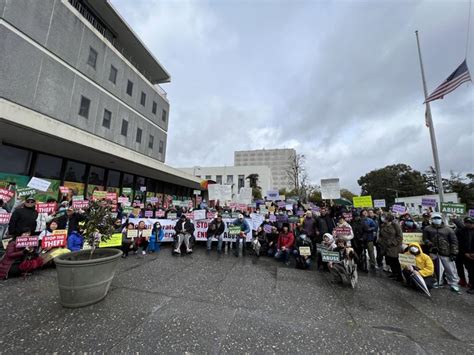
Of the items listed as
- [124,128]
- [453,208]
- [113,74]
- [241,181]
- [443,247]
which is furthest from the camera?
[241,181]

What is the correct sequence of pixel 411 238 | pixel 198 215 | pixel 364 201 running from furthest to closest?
pixel 364 201
pixel 198 215
pixel 411 238

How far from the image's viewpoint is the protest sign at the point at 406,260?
4.80 meters

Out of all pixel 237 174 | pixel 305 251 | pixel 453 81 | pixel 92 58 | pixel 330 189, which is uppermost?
pixel 92 58

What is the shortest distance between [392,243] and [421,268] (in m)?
0.78

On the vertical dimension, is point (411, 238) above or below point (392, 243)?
above

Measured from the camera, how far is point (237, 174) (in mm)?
56750

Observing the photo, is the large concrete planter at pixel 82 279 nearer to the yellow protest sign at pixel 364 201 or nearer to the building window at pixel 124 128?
the yellow protest sign at pixel 364 201

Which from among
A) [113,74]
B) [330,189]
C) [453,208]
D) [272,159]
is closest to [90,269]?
[330,189]

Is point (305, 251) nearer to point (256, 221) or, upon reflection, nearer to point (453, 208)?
point (256, 221)

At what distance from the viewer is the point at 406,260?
4.89m

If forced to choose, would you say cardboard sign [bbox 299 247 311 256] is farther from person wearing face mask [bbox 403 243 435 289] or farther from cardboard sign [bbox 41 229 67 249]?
cardboard sign [bbox 41 229 67 249]

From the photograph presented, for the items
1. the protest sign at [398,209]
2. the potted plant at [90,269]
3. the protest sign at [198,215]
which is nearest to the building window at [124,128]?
the protest sign at [198,215]

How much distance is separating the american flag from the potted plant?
12625 millimetres

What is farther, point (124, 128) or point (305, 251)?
point (124, 128)
